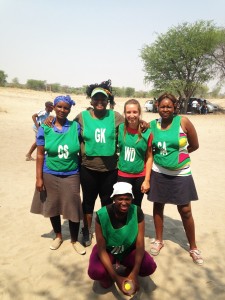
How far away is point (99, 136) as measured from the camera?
3.40 m

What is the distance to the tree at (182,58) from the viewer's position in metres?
26.6

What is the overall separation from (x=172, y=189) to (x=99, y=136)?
109 cm

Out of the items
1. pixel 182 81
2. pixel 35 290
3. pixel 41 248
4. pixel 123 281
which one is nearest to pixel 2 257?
pixel 41 248

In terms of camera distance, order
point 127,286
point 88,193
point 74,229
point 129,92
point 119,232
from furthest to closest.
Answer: point 129,92 < point 74,229 < point 88,193 < point 119,232 < point 127,286

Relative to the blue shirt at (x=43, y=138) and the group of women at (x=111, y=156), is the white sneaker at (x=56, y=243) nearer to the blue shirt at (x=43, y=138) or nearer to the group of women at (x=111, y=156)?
the group of women at (x=111, y=156)

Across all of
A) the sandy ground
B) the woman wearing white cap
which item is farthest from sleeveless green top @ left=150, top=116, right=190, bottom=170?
the sandy ground

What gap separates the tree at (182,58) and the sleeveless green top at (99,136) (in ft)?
79.7

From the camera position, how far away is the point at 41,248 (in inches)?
154

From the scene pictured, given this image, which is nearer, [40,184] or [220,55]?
[40,184]

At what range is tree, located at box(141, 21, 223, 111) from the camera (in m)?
26.6

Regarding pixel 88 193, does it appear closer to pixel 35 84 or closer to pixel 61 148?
pixel 61 148

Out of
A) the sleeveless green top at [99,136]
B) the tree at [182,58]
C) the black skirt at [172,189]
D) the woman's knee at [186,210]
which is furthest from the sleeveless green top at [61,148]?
the tree at [182,58]

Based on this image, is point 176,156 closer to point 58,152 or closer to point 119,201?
point 119,201

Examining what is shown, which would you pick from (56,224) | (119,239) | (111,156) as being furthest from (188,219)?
(56,224)
